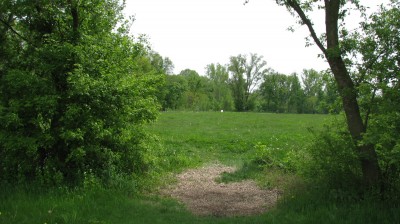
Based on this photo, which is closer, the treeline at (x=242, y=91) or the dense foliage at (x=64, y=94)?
the dense foliage at (x=64, y=94)

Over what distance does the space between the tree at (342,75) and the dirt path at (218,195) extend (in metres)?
2.41

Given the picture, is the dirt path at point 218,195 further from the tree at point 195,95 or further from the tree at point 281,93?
the tree at point 281,93

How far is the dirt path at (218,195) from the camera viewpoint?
8.38 metres

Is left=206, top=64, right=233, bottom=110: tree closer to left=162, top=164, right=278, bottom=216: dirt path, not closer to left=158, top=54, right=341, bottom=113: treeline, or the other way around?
left=158, top=54, right=341, bottom=113: treeline

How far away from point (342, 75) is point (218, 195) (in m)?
4.43

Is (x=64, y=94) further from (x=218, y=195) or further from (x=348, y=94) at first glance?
(x=348, y=94)

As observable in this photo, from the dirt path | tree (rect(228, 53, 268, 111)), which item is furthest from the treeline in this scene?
the dirt path

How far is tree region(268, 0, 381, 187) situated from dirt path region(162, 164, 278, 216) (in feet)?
7.89

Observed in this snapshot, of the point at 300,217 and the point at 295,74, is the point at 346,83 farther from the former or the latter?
the point at 295,74

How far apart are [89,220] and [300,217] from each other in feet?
13.7

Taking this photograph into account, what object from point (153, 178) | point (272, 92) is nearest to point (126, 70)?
point (153, 178)

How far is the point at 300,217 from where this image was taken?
7.24 m

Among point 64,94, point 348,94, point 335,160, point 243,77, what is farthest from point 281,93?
point 64,94

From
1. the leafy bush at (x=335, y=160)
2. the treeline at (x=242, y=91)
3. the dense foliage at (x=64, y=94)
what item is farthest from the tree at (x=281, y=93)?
the leafy bush at (x=335, y=160)
